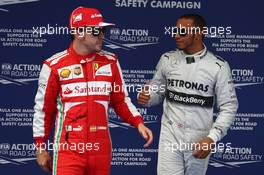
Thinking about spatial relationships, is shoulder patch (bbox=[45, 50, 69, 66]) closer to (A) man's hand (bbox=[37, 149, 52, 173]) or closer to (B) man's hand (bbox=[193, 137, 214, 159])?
(A) man's hand (bbox=[37, 149, 52, 173])

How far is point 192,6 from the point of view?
476 cm

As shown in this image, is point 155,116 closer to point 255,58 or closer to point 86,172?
point 255,58

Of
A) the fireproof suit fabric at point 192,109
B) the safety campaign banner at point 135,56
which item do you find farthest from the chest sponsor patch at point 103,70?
the safety campaign banner at point 135,56

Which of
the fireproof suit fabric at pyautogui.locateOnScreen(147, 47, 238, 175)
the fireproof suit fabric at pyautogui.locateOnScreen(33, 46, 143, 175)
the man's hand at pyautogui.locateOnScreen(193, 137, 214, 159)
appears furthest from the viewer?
the fireproof suit fabric at pyautogui.locateOnScreen(147, 47, 238, 175)

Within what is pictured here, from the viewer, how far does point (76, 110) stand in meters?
3.21

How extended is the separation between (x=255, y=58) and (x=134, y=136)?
1.28 m

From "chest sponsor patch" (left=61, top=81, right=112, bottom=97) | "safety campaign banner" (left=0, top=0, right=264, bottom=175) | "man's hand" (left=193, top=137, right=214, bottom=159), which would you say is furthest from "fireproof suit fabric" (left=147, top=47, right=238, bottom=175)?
"safety campaign banner" (left=0, top=0, right=264, bottom=175)

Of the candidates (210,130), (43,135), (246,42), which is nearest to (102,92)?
(43,135)

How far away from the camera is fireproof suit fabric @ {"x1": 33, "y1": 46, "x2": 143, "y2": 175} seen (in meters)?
3.21

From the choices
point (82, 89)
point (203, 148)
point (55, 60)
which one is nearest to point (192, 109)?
point (203, 148)

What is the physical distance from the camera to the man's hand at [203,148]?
3.42 m

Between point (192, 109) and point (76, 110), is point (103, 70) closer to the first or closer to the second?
point (76, 110)

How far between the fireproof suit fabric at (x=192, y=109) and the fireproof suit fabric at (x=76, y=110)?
50 centimetres

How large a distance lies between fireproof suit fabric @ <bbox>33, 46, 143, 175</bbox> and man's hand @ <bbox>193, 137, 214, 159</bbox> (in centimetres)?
57
